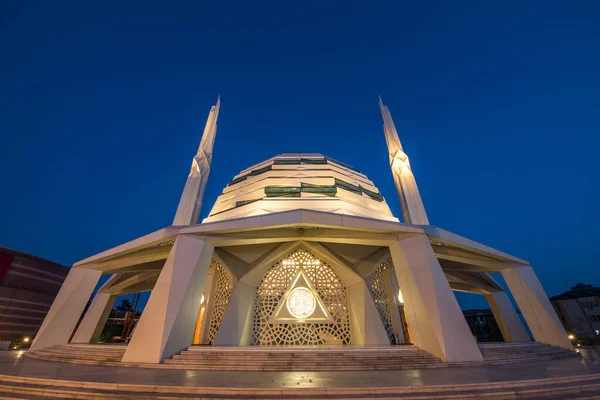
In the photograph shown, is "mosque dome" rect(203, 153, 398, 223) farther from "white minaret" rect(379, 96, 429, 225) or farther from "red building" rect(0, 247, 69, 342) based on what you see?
"red building" rect(0, 247, 69, 342)

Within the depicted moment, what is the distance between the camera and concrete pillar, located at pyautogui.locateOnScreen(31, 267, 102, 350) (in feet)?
40.3

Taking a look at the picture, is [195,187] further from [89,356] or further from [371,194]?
[371,194]

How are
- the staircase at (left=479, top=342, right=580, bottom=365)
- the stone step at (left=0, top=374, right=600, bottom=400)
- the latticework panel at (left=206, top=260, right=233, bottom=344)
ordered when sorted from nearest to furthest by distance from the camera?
1. the stone step at (left=0, top=374, right=600, bottom=400)
2. the staircase at (left=479, top=342, right=580, bottom=365)
3. the latticework panel at (left=206, top=260, right=233, bottom=344)

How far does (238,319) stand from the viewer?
12938mm

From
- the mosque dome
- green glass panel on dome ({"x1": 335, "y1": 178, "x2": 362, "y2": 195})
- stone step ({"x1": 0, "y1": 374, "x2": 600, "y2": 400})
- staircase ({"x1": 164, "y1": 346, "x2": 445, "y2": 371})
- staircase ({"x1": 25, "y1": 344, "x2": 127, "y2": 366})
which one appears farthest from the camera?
green glass panel on dome ({"x1": 335, "y1": 178, "x2": 362, "y2": 195})

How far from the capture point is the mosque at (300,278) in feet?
30.3

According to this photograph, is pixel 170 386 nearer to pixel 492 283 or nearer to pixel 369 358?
pixel 369 358

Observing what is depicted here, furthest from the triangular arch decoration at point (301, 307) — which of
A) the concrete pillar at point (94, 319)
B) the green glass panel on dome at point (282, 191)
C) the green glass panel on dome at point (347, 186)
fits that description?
the concrete pillar at point (94, 319)

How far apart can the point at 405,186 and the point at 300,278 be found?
1049cm

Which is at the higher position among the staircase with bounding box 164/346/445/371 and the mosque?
the mosque

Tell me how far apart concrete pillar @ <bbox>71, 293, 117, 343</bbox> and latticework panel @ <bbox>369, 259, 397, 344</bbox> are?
1860 cm

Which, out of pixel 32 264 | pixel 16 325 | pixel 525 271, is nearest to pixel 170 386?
pixel 525 271

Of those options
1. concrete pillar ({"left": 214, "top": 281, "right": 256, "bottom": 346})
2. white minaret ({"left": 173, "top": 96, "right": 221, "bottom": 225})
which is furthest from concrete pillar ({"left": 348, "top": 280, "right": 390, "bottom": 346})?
white minaret ({"left": 173, "top": 96, "right": 221, "bottom": 225})

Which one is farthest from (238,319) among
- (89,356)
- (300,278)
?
(89,356)
